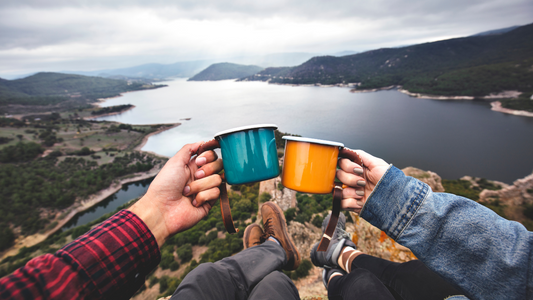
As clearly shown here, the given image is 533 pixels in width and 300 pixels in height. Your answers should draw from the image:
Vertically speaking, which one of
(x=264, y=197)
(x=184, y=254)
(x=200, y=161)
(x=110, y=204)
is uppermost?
(x=200, y=161)

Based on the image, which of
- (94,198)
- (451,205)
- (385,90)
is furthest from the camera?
(385,90)

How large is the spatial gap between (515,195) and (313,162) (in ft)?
37.6

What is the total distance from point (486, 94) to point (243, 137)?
66.6 meters

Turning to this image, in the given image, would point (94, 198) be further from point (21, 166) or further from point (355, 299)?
point (355, 299)

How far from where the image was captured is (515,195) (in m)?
7.68

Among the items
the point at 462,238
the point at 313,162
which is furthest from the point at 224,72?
the point at 462,238

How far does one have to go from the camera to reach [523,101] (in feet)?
117

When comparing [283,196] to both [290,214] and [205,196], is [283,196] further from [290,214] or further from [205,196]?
[205,196]

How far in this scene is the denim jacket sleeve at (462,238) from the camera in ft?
3.37

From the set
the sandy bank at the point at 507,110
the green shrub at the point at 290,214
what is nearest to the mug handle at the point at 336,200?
the green shrub at the point at 290,214

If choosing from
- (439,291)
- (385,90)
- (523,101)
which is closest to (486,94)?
(523,101)

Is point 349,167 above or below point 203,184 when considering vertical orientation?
above

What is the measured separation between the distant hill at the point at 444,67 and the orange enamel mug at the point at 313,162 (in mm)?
64382

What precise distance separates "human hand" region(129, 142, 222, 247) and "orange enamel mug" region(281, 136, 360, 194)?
0.77m
